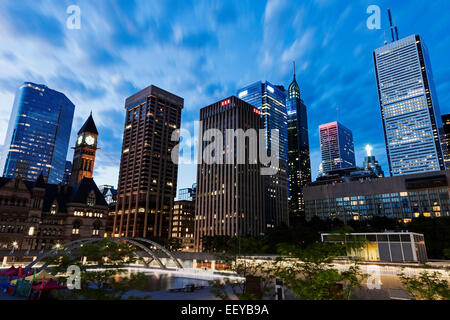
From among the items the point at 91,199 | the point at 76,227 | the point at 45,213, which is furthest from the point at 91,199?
the point at 45,213

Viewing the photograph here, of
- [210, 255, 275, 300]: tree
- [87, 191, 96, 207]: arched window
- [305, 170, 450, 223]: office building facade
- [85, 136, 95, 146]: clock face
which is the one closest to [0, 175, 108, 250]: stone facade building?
[87, 191, 96, 207]: arched window

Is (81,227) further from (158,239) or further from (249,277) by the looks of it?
(249,277)

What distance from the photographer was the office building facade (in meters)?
160

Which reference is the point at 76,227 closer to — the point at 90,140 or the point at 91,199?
the point at 91,199

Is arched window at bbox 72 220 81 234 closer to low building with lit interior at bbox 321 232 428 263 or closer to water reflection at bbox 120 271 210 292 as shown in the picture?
water reflection at bbox 120 271 210 292

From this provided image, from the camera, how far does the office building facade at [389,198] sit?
525ft

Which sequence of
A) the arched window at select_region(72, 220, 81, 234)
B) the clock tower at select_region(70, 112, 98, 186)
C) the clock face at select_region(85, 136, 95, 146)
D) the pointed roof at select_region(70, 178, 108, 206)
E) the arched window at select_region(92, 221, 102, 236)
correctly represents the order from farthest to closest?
the clock face at select_region(85, 136, 95, 146) < the clock tower at select_region(70, 112, 98, 186) < the arched window at select_region(92, 221, 102, 236) < the pointed roof at select_region(70, 178, 108, 206) < the arched window at select_region(72, 220, 81, 234)

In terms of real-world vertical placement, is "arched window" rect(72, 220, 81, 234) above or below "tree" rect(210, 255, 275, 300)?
above

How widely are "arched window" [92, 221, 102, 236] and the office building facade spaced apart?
129 metres

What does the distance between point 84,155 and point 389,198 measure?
181129 millimetres

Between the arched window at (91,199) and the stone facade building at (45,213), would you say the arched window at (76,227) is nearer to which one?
the stone facade building at (45,213)

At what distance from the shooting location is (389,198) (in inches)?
6781

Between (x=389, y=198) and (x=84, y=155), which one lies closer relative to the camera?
(x=389, y=198)

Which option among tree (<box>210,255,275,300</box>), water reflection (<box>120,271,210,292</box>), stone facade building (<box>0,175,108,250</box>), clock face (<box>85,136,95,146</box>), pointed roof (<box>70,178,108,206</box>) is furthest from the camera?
clock face (<box>85,136,95,146</box>)
